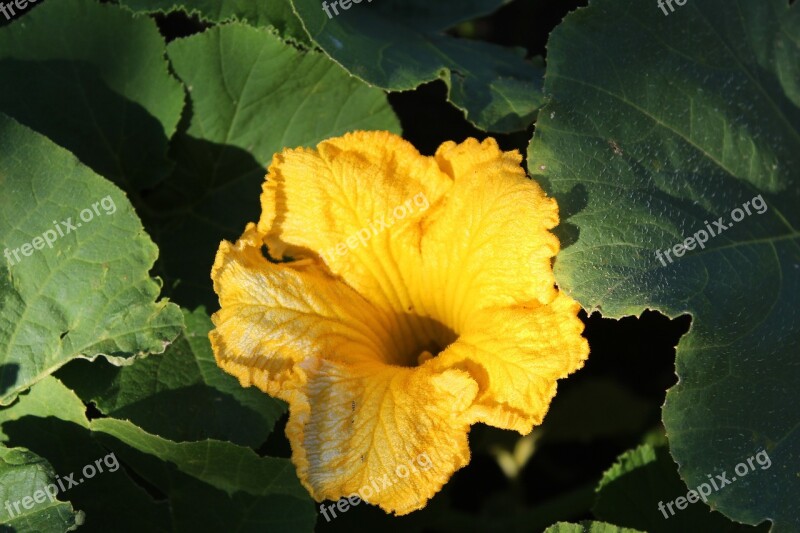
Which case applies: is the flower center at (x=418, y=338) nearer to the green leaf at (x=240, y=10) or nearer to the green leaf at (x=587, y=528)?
the green leaf at (x=587, y=528)

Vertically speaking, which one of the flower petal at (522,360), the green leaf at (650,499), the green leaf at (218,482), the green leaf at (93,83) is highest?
the green leaf at (93,83)

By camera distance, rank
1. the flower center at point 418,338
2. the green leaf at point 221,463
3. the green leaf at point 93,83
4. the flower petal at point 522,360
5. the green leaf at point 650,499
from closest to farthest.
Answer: the flower petal at point 522,360 < the green leaf at point 221,463 < the flower center at point 418,338 < the green leaf at point 650,499 < the green leaf at point 93,83

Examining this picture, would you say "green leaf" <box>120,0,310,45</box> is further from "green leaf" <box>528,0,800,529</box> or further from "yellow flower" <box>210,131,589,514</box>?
"green leaf" <box>528,0,800,529</box>

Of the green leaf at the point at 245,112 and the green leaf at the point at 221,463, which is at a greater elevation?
the green leaf at the point at 245,112

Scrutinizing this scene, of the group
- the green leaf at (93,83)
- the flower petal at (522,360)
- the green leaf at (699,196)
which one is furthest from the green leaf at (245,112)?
the flower petal at (522,360)

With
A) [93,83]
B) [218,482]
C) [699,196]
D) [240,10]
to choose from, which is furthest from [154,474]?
[699,196]

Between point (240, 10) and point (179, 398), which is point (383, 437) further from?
Result: point (240, 10)
